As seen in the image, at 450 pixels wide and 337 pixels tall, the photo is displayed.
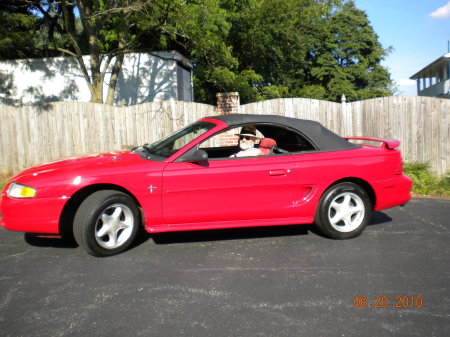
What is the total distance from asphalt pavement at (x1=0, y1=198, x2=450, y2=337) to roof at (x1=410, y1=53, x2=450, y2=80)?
31.5m

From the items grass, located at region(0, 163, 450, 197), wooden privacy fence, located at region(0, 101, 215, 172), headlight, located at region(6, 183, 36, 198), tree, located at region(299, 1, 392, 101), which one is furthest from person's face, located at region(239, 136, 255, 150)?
tree, located at region(299, 1, 392, 101)

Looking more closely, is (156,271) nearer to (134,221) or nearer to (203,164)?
(134,221)

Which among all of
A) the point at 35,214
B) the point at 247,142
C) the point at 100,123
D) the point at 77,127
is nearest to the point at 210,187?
the point at 247,142

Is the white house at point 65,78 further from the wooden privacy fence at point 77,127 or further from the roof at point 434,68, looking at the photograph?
the roof at point 434,68

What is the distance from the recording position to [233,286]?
342 centimetres

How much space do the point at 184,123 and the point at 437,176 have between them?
6125mm

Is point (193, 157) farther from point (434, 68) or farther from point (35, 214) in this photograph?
point (434, 68)

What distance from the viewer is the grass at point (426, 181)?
784 cm

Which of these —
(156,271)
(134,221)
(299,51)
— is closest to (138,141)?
(134,221)

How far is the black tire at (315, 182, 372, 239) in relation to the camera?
4.63 m

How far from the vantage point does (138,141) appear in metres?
9.77

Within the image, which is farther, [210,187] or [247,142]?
[247,142]

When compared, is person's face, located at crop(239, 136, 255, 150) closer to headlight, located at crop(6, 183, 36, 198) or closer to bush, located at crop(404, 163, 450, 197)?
headlight, located at crop(6, 183, 36, 198)

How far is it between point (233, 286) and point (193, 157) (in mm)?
1436
